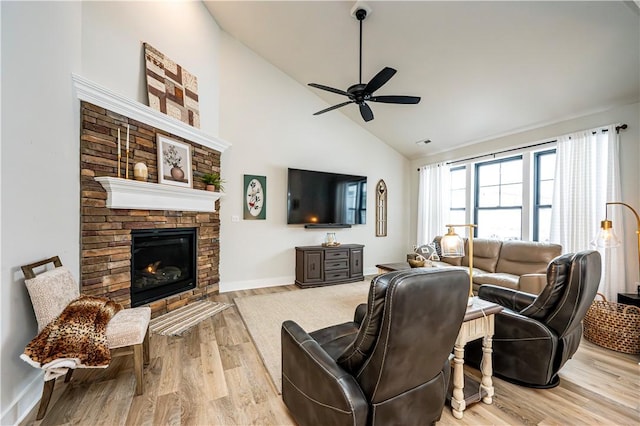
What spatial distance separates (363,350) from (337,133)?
4.93 m

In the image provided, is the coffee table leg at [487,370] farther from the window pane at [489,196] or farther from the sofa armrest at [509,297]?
the window pane at [489,196]

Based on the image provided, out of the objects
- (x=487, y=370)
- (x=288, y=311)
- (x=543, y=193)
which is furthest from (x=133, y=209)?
(x=543, y=193)

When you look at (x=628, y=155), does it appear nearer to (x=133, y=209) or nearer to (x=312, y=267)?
(x=312, y=267)

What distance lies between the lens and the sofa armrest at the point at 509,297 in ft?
7.22

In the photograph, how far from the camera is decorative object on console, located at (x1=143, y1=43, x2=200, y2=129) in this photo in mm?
3135

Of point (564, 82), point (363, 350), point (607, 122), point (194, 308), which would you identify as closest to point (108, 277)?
A: point (194, 308)

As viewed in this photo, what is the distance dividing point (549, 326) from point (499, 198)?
139 inches

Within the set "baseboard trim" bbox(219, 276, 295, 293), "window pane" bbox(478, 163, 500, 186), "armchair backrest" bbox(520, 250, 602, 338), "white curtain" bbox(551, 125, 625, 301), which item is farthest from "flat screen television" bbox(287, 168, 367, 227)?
"armchair backrest" bbox(520, 250, 602, 338)

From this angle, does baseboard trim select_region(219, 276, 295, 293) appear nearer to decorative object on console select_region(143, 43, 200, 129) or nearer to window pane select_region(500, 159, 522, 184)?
decorative object on console select_region(143, 43, 200, 129)

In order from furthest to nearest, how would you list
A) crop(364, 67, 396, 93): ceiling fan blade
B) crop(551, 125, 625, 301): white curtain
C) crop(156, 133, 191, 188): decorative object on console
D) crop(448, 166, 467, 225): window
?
crop(448, 166, 467, 225): window, crop(551, 125, 625, 301): white curtain, crop(156, 133, 191, 188): decorative object on console, crop(364, 67, 396, 93): ceiling fan blade

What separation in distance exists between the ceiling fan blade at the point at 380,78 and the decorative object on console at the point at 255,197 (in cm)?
253

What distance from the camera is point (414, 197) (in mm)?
6395

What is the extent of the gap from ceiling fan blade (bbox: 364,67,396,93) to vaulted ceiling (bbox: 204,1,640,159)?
1.00 meters

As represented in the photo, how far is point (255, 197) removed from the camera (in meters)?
4.72
